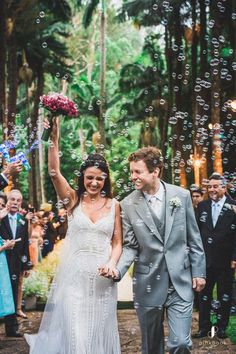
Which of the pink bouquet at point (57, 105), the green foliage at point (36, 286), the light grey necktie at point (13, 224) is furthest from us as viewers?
the green foliage at point (36, 286)

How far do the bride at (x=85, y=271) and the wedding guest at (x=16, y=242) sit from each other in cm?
302

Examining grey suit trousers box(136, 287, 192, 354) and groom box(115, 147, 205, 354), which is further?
groom box(115, 147, 205, 354)

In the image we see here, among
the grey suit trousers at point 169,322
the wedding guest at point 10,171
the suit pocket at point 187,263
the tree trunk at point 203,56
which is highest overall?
the tree trunk at point 203,56

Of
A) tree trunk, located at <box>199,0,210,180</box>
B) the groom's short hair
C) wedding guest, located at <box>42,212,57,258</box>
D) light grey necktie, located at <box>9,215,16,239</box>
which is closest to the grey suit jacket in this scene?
the groom's short hair

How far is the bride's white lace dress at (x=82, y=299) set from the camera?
198 inches

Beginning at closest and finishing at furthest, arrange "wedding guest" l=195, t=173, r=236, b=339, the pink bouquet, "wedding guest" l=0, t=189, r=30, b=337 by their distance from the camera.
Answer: the pink bouquet
"wedding guest" l=195, t=173, r=236, b=339
"wedding guest" l=0, t=189, r=30, b=337

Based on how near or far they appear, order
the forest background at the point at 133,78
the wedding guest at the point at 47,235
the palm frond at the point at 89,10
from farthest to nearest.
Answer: the palm frond at the point at 89,10
the forest background at the point at 133,78
the wedding guest at the point at 47,235

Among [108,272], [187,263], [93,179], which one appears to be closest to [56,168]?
[93,179]

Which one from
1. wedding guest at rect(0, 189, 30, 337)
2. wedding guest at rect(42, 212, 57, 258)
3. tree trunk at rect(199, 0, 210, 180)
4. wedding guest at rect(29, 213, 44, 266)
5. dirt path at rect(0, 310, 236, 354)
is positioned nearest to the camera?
dirt path at rect(0, 310, 236, 354)

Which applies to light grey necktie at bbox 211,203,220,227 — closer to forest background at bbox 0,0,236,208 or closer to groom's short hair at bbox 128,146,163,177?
forest background at bbox 0,0,236,208

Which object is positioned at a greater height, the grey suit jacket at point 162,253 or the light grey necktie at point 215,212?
the light grey necktie at point 215,212

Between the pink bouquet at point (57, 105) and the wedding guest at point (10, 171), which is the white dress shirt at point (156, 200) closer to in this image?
the pink bouquet at point (57, 105)

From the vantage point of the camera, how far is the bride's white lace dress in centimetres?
504

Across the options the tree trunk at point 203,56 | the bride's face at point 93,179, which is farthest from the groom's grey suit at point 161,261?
the tree trunk at point 203,56
